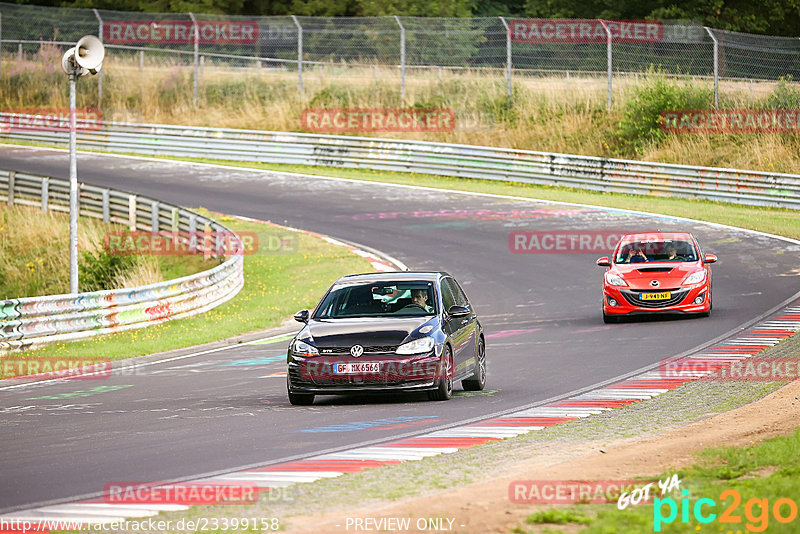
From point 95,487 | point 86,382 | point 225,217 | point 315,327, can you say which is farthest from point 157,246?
point 95,487

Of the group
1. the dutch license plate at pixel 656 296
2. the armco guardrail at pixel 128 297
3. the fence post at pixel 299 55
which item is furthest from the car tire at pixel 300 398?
the fence post at pixel 299 55

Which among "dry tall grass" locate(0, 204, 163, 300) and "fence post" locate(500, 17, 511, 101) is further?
"fence post" locate(500, 17, 511, 101)

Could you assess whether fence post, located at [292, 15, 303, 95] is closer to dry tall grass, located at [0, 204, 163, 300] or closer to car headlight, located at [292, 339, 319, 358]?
dry tall grass, located at [0, 204, 163, 300]

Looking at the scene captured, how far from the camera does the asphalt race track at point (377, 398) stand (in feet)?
32.8

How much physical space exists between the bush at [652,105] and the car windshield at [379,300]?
28.4 metres

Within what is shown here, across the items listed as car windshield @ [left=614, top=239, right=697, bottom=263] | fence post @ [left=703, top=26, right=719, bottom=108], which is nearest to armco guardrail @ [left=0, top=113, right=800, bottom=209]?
fence post @ [left=703, top=26, right=719, bottom=108]

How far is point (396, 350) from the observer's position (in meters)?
12.6

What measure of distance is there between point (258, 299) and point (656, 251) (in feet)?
27.2

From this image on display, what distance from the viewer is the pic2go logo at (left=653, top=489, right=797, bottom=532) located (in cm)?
622

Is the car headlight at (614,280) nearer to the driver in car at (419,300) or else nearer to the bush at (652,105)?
the driver in car at (419,300)

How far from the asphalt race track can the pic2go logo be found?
3.77 meters

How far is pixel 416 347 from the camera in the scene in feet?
41.4

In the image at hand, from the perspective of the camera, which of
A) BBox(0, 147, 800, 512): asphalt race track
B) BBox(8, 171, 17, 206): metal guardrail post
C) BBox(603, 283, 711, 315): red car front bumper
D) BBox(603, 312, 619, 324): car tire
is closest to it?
BBox(0, 147, 800, 512): asphalt race track

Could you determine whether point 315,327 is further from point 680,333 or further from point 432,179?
point 432,179
